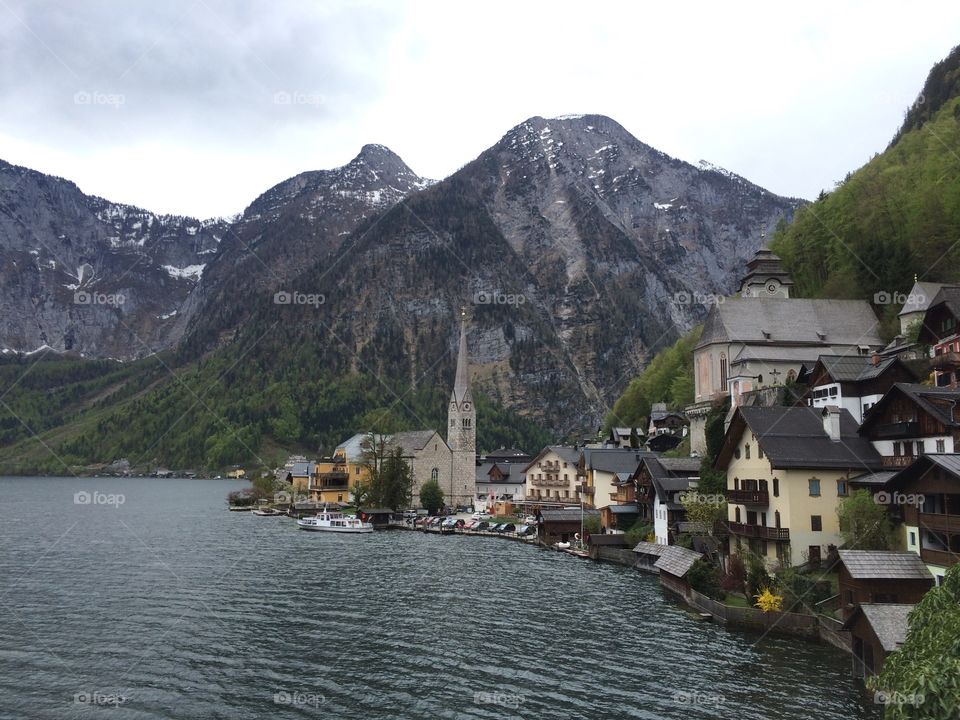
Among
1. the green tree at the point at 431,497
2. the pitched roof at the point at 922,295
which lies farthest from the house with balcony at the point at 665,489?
the green tree at the point at 431,497

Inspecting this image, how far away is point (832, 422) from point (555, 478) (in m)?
68.3

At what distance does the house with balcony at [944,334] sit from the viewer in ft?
176

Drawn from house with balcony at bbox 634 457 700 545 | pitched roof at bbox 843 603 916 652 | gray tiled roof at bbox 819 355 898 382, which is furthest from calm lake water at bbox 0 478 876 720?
gray tiled roof at bbox 819 355 898 382

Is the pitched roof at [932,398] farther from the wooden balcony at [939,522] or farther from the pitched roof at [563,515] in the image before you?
the pitched roof at [563,515]

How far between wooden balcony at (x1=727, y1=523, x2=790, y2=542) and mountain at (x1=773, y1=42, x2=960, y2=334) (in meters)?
41.8

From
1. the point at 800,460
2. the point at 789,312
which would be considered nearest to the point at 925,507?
the point at 800,460

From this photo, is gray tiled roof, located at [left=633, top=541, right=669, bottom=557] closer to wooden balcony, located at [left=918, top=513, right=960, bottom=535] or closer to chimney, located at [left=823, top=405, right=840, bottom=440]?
chimney, located at [left=823, top=405, right=840, bottom=440]

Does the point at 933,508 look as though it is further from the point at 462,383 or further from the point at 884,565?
the point at 462,383

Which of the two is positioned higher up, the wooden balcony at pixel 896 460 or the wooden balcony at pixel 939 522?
the wooden balcony at pixel 896 460

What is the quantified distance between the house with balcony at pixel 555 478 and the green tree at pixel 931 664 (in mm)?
93869

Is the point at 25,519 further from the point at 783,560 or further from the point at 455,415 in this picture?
the point at 783,560

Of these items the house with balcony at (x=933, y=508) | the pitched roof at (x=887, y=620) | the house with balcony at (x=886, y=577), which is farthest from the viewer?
the house with balcony at (x=886, y=577)

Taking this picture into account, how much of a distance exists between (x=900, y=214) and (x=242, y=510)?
12237 centimetres

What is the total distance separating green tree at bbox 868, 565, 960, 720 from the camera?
57.6ft
